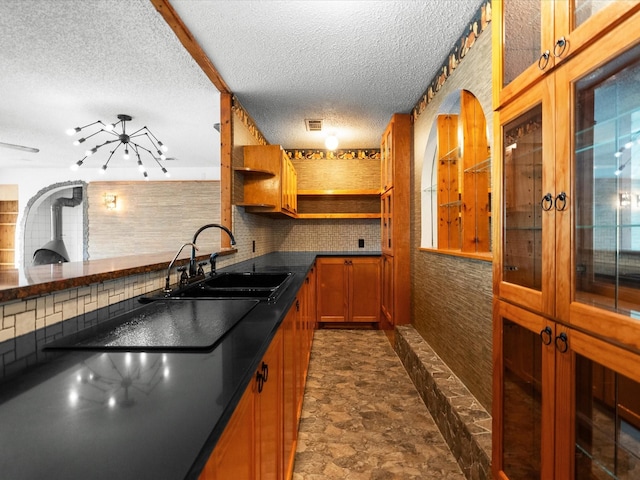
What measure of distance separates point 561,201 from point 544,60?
45 centimetres

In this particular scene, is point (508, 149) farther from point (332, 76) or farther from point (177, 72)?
point (177, 72)

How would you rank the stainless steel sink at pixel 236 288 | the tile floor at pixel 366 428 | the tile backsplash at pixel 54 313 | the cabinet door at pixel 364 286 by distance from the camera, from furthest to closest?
the cabinet door at pixel 364 286
the tile floor at pixel 366 428
the stainless steel sink at pixel 236 288
the tile backsplash at pixel 54 313

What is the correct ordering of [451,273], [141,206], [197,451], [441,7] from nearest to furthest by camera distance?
[197,451], [441,7], [451,273], [141,206]

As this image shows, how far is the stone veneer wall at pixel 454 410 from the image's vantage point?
1659 mm

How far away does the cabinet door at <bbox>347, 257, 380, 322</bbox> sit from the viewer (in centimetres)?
450

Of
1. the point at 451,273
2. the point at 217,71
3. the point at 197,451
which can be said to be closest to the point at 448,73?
the point at 451,273

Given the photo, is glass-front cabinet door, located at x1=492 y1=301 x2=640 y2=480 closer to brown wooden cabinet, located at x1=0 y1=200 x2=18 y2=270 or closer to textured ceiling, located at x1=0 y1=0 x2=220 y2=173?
textured ceiling, located at x1=0 y1=0 x2=220 y2=173

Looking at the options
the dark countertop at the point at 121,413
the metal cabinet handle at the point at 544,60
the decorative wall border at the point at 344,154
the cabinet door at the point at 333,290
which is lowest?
the cabinet door at the point at 333,290

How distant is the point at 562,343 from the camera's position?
1.02 metres

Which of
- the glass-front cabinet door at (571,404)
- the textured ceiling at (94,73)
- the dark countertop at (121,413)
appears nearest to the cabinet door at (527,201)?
the glass-front cabinet door at (571,404)

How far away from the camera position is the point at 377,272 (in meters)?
4.50

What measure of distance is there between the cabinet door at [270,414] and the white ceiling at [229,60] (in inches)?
78.0

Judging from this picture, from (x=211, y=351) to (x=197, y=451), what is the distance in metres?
0.44

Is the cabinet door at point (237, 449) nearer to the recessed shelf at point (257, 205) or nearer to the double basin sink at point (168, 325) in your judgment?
the double basin sink at point (168, 325)
